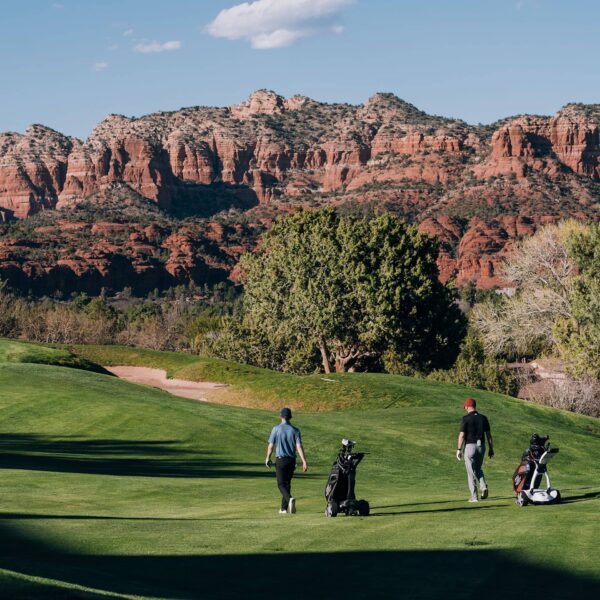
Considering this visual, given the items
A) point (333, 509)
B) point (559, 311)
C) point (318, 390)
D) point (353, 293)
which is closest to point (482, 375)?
point (559, 311)

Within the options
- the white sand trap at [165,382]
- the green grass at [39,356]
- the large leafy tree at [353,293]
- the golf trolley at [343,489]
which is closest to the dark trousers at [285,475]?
the golf trolley at [343,489]

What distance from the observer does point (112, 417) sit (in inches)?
1411

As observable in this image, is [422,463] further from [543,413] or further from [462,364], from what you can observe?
[462,364]

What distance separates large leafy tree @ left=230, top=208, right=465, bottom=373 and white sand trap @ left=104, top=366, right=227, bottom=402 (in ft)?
39.5

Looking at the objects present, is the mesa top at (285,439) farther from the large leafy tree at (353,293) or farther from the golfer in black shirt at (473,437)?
the large leafy tree at (353,293)

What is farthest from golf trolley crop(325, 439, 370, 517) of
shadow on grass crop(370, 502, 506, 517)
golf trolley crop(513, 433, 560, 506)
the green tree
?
the green tree

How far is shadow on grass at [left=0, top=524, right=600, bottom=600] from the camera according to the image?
1312 centimetres

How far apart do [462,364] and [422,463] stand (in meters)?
62.7

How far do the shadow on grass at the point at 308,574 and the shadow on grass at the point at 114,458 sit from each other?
A: 486 inches

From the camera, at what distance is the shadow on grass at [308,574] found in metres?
13.1

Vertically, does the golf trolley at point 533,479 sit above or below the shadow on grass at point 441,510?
above

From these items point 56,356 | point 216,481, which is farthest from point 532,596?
point 56,356

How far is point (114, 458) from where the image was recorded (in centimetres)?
3039

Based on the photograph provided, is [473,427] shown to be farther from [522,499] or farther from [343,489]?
[343,489]
